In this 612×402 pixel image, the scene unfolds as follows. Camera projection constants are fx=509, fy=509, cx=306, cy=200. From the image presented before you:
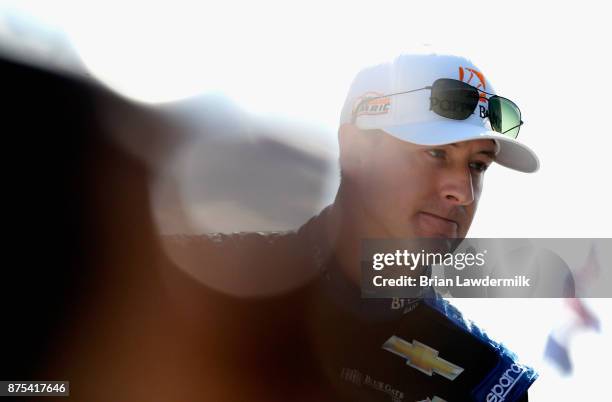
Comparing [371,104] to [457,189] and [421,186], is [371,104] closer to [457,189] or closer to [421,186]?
[421,186]

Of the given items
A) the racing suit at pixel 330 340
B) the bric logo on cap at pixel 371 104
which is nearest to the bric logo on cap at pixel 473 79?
the bric logo on cap at pixel 371 104

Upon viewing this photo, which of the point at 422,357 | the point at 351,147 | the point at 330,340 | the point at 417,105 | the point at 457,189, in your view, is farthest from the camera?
the point at 351,147

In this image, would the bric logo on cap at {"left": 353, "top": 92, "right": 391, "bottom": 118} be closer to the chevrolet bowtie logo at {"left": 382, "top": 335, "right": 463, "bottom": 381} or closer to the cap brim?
the cap brim

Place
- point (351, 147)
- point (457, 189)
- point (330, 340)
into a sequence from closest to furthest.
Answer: point (457, 189), point (330, 340), point (351, 147)

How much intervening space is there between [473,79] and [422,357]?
1799 millimetres

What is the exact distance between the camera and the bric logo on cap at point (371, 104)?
3.19 metres

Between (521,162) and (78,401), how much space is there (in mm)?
3006

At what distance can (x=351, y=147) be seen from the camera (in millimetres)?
3395

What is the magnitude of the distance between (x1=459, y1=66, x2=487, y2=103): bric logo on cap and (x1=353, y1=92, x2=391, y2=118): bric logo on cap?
0.49 m

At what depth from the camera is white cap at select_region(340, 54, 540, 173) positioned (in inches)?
119

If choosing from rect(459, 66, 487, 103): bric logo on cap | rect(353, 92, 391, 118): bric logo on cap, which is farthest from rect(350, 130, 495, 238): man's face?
rect(459, 66, 487, 103): bric logo on cap

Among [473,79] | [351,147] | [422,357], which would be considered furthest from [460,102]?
[422,357]

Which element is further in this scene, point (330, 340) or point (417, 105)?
point (417, 105)

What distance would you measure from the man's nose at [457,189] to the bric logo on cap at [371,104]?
0.58m
